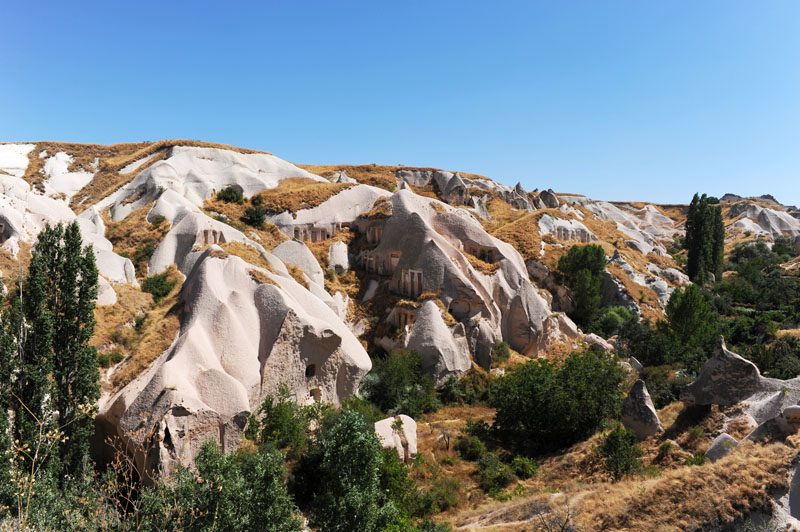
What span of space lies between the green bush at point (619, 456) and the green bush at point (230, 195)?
33.8 m

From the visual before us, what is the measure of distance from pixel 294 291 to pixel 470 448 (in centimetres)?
1120

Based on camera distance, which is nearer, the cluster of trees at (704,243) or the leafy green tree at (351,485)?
the leafy green tree at (351,485)

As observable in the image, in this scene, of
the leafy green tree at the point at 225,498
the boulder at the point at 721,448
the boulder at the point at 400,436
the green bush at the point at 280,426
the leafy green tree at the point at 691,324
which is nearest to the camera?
the leafy green tree at the point at 225,498

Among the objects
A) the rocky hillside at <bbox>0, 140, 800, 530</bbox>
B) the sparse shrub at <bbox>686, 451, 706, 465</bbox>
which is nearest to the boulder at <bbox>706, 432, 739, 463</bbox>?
the sparse shrub at <bbox>686, 451, 706, 465</bbox>

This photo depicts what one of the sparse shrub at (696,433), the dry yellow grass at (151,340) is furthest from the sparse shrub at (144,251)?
the sparse shrub at (696,433)

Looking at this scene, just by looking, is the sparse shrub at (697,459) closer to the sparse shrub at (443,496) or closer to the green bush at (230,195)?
the sparse shrub at (443,496)

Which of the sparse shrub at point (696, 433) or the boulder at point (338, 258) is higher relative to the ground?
the boulder at point (338, 258)

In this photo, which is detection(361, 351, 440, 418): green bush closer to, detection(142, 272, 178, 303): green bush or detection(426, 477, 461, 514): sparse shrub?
detection(426, 477, 461, 514): sparse shrub

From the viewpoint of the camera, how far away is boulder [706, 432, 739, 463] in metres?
15.9

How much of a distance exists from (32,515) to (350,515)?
768 cm

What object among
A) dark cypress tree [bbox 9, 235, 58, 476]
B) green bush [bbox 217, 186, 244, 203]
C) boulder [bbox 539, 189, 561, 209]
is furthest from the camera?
boulder [bbox 539, 189, 561, 209]

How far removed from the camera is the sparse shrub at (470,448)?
2130cm

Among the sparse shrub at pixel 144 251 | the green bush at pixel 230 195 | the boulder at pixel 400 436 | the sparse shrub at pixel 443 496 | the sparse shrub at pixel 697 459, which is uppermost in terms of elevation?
the green bush at pixel 230 195

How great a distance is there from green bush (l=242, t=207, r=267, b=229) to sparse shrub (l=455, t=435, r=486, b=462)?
77.2 feet
